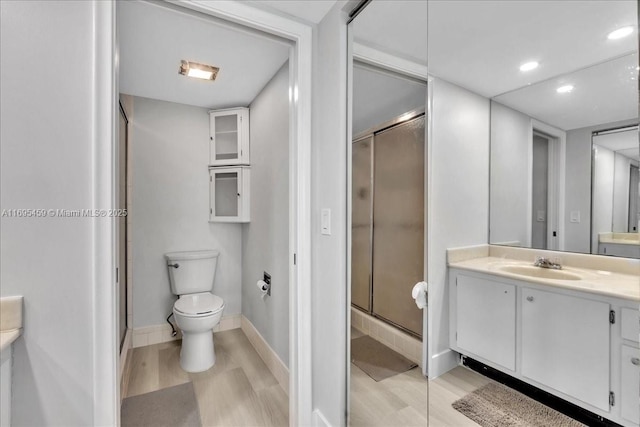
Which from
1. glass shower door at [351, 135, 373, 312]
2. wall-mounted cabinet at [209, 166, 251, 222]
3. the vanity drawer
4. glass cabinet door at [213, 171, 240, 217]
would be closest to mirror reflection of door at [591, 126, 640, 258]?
the vanity drawer

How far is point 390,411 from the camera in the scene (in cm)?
119

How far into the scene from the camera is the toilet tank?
2697mm

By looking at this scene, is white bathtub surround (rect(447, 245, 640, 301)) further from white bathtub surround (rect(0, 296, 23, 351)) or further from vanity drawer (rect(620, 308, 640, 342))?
white bathtub surround (rect(0, 296, 23, 351))

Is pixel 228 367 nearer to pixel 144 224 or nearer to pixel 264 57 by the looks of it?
pixel 144 224

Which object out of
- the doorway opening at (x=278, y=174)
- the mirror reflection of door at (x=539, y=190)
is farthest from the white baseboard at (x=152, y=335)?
the mirror reflection of door at (x=539, y=190)

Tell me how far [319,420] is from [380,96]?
5.21ft

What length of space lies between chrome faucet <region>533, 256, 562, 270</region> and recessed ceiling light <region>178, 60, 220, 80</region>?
2.20 m

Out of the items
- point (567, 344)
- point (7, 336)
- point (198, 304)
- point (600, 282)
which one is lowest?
point (198, 304)

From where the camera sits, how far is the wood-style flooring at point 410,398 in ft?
2.91

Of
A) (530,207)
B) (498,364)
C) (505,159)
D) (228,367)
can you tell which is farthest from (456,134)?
(228,367)

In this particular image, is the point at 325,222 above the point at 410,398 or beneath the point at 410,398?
above

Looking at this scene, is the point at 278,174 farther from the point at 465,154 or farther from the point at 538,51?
the point at 538,51

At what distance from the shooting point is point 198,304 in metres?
2.48

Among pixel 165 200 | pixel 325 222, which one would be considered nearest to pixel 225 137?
pixel 165 200
